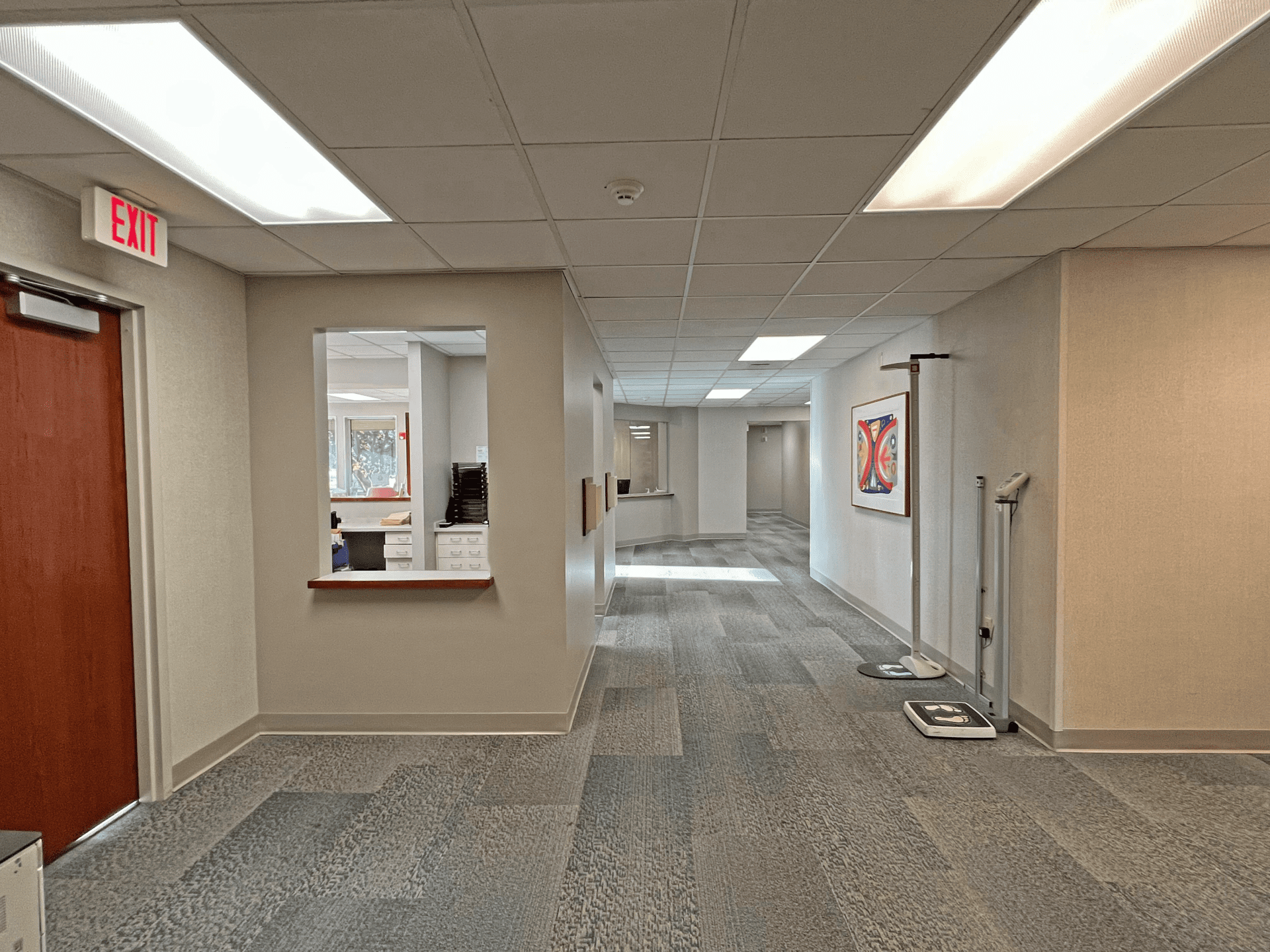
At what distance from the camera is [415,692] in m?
3.65

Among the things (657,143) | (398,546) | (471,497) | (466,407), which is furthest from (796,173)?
(398,546)

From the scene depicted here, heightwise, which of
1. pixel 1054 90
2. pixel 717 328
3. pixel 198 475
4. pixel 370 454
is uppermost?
pixel 1054 90

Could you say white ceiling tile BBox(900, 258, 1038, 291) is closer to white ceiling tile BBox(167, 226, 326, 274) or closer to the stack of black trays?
white ceiling tile BBox(167, 226, 326, 274)

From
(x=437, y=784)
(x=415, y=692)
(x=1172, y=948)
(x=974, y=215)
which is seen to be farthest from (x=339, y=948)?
(x=974, y=215)

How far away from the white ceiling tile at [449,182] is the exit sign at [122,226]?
3.02ft

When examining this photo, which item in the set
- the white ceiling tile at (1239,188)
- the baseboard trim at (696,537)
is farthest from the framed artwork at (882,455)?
the baseboard trim at (696,537)

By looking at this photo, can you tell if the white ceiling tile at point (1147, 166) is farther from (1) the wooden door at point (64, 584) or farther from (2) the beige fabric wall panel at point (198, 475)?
(1) the wooden door at point (64, 584)

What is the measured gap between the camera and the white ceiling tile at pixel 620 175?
213 centimetres

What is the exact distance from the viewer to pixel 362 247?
3.08m

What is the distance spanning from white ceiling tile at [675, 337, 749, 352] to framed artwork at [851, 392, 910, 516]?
1.34 meters

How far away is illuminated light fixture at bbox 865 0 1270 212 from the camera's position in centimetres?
160

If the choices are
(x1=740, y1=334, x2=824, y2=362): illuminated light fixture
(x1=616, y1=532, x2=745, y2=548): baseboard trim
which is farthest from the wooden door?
(x1=616, y1=532, x2=745, y2=548): baseboard trim

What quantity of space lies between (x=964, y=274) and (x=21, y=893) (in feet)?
14.0

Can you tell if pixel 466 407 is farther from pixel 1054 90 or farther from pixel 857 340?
pixel 1054 90
